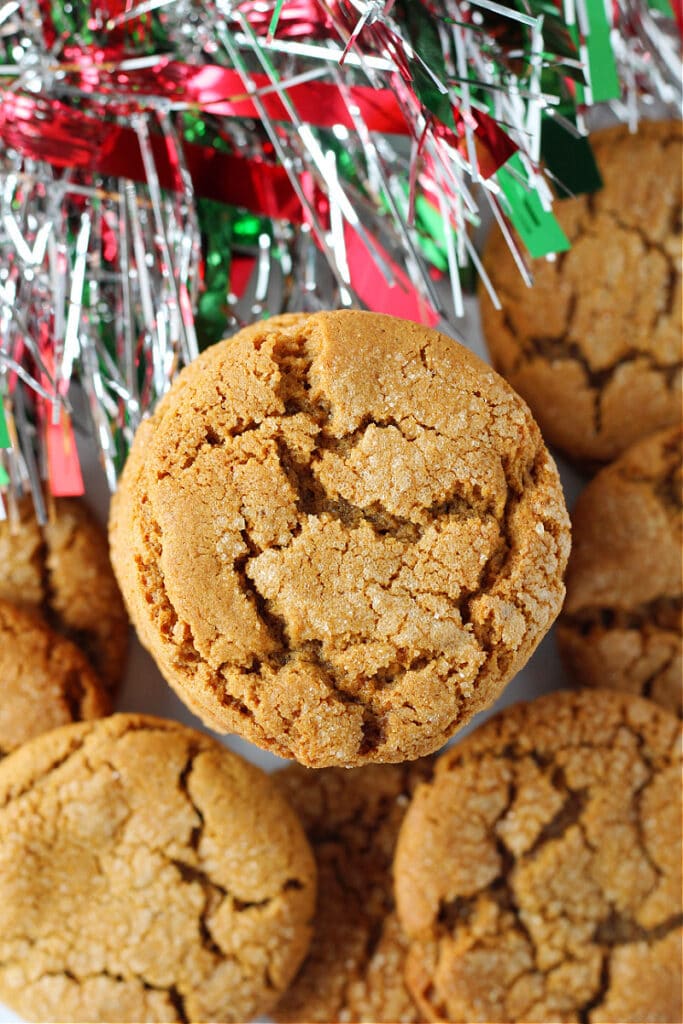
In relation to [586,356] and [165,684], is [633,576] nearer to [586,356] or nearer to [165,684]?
[586,356]

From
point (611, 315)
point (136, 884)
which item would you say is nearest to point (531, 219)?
point (611, 315)

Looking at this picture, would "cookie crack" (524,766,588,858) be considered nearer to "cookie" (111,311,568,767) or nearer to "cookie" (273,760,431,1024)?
"cookie" (273,760,431,1024)

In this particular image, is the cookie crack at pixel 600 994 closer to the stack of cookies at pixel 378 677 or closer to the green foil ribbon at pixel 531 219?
the stack of cookies at pixel 378 677

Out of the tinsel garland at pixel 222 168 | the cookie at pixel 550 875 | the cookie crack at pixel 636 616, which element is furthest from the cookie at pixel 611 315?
the cookie at pixel 550 875

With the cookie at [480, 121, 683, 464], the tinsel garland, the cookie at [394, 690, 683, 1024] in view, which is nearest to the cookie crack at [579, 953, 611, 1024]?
the cookie at [394, 690, 683, 1024]

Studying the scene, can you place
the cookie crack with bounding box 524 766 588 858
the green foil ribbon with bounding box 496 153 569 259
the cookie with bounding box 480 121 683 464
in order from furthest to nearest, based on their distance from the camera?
the cookie with bounding box 480 121 683 464, the cookie crack with bounding box 524 766 588 858, the green foil ribbon with bounding box 496 153 569 259

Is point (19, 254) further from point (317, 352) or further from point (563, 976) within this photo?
point (563, 976)

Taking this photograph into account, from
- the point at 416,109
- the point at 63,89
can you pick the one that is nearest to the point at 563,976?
the point at 416,109
